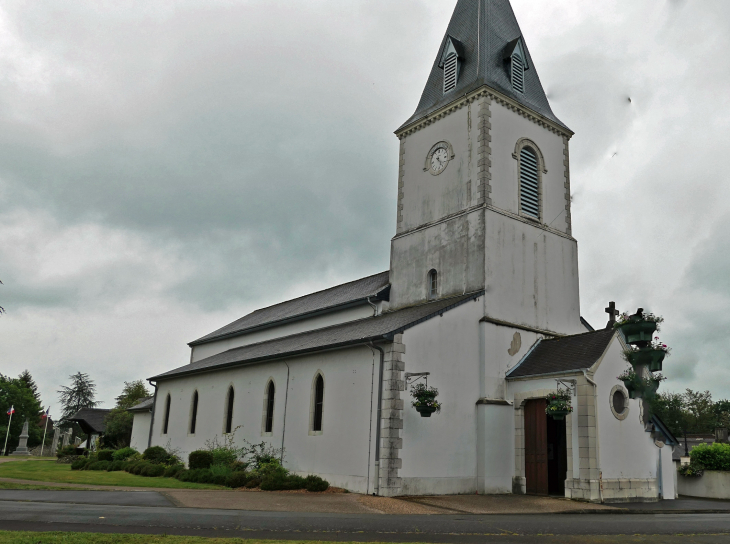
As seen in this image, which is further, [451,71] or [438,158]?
[451,71]

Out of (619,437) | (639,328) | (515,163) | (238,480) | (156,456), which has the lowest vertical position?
(238,480)

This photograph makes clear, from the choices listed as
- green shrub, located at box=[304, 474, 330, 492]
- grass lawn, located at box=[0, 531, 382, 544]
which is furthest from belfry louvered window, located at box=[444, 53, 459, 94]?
grass lawn, located at box=[0, 531, 382, 544]

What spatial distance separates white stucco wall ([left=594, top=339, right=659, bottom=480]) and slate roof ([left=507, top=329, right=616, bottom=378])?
0.34m

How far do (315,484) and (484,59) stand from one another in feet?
60.2

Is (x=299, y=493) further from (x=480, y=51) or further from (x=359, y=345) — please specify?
(x=480, y=51)

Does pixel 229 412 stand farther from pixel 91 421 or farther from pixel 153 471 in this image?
pixel 91 421

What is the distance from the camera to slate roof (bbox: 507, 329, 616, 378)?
1928 cm

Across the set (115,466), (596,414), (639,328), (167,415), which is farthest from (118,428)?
(639,328)

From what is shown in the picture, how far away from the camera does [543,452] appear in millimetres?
19938

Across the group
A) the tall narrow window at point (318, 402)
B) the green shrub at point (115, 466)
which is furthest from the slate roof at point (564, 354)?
the green shrub at point (115, 466)

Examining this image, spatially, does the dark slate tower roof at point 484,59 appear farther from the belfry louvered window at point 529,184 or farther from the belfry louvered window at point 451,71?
the belfry louvered window at point 529,184

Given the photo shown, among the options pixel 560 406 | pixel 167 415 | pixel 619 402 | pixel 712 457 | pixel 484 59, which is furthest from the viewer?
pixel 167 415

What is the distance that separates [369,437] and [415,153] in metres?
13.6

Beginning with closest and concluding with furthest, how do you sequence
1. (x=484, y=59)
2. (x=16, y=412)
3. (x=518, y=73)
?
(x=484, y=59)
(x=518, y=73)
(x=16, y=412)
